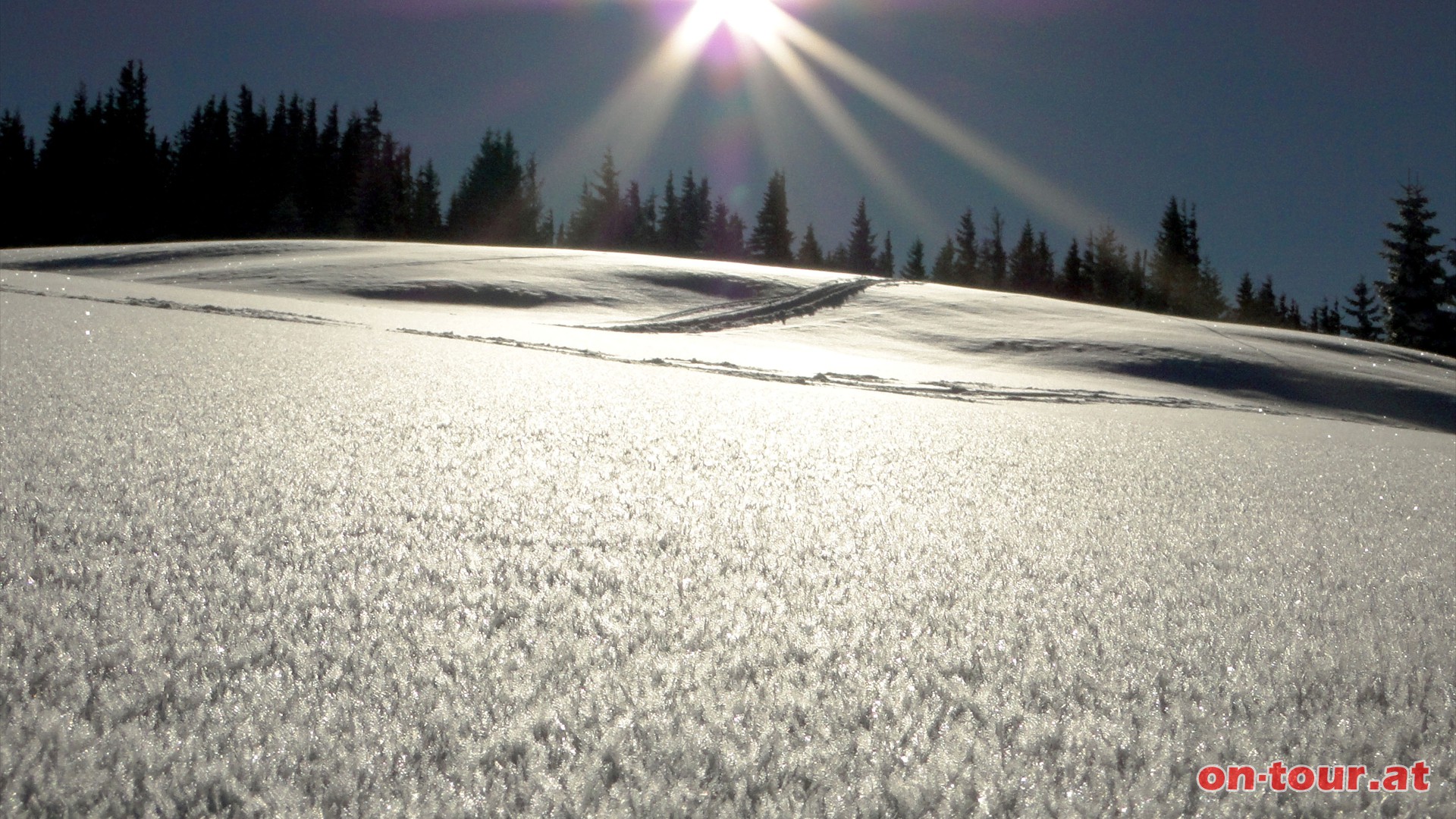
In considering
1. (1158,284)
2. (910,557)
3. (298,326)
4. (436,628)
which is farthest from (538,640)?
(1158,284)

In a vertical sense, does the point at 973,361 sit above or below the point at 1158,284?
below

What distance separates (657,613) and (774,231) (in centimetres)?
5395

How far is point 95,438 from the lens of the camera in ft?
4.44

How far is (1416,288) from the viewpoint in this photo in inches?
1197

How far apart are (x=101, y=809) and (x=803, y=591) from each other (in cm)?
61

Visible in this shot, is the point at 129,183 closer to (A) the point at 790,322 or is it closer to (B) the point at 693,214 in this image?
(B) the point at 693,214

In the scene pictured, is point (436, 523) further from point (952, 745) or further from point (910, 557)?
point (952, 745)

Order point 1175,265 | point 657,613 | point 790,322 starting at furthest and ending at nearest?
point 1175,265, point 790,322, point 657,613

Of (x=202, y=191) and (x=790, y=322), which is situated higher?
(x=202, y=191)

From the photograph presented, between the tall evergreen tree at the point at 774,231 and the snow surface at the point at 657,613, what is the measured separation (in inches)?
2027

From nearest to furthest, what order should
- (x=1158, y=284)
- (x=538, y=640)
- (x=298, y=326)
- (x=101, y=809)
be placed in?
(x=101, y=809) < (x=538, y=640) < (x=298, y=326) < (x=1158, y=284)

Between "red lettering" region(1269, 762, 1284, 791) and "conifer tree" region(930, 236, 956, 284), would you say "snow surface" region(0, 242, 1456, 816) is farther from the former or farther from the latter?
"conifer tree" region(930, 236, 956, 284)

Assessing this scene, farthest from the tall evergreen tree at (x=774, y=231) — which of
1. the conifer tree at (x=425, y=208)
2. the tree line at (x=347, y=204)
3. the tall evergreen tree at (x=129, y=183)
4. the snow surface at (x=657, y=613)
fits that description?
the snow surface at (x=657, y=613)

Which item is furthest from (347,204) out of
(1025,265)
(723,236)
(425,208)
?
(1025,265)
